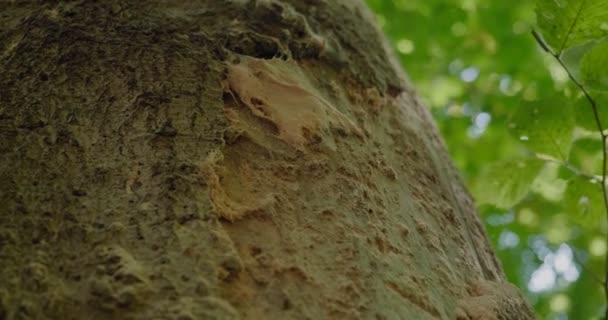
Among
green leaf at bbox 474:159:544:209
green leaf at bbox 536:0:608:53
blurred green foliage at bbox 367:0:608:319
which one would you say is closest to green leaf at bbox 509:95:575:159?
green leaf at bbox 474:159:544:209

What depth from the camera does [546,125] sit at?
1513mm

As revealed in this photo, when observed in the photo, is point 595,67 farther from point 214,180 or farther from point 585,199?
point 214,180

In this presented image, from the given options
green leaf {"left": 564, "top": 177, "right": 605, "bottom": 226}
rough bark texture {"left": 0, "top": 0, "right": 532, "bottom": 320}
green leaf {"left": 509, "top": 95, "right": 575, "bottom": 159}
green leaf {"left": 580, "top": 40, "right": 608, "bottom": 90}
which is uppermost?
green leaf {"left": 580, "top": 40, "right": 608, "bottom": 90}

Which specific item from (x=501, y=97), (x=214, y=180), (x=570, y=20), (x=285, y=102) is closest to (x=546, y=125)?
(x=570, y=20)

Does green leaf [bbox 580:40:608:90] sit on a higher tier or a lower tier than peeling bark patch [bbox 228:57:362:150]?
higher

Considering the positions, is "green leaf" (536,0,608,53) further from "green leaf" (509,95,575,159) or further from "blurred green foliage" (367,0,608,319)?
"blurred green foliage" (367,0,608,319)

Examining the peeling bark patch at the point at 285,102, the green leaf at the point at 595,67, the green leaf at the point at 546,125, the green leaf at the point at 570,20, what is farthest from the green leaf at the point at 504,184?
the peeling bark patch at the point at 285,102

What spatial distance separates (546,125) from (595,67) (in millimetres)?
179

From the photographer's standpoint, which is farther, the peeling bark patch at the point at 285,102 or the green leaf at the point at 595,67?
the green leaf at the point at 595,67

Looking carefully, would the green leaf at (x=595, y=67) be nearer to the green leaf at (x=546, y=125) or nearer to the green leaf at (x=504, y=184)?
the green leaf at (x=546, y=125)

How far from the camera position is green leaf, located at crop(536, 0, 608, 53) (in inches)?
49.7

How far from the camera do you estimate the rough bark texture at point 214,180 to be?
0.80 m

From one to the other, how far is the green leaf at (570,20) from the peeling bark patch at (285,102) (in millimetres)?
465

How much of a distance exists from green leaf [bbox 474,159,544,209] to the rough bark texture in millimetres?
305
